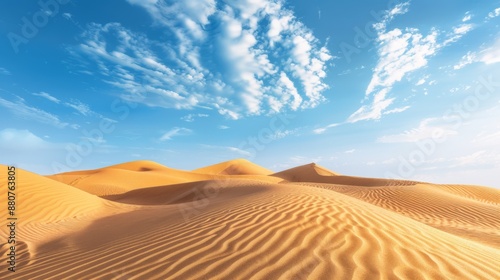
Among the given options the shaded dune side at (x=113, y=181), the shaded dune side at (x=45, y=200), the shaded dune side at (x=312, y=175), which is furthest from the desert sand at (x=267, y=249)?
the shaded dune side at (x=312, y=175)

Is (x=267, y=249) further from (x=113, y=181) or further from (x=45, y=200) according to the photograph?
(x=113, y=181)

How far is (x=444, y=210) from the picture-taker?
11.1m

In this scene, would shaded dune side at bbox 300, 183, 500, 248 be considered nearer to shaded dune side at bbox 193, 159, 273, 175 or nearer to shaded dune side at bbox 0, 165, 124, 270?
shaded dune side at bbox 0, 165, 124, 270

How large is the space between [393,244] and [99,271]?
3.95 m

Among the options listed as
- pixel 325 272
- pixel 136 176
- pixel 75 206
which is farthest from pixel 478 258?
pixel 136 176

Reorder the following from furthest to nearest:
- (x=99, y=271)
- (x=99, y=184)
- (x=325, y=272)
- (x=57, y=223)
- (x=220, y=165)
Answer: (x=220, y=165)
(x=99, y=184)
(x=57, y=223)
(x=99, y=271)
(x=325, y=272)

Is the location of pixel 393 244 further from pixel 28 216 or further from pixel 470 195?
pixel 470 195

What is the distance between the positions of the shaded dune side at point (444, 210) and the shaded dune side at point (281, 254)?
13.7ft

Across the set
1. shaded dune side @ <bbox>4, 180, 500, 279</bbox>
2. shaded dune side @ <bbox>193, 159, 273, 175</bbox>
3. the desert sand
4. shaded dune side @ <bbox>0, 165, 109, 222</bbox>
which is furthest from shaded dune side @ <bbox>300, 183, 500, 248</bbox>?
shaded dune side @ <bbox>193, 159, 273, 175</bbox>

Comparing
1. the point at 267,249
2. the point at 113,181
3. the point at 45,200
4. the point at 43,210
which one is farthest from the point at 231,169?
the point at 267,249

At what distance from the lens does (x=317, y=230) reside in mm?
4031

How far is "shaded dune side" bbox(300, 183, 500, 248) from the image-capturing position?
25.9 ft

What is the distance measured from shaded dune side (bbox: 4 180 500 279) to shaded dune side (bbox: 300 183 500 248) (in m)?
4.17

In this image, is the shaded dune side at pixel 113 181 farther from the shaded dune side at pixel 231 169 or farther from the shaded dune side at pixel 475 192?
the shaded dune side at pixel 475 192
